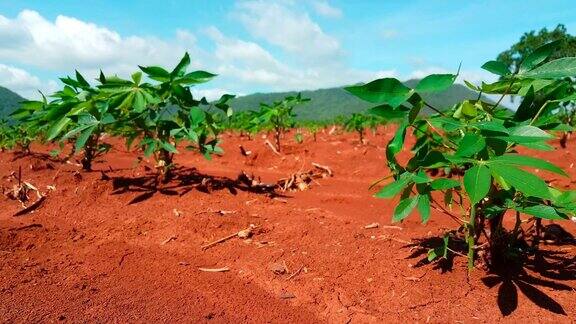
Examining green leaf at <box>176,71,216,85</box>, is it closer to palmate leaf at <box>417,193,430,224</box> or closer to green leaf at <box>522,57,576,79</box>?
palmate leaf at <box>417,193,430,224</box>

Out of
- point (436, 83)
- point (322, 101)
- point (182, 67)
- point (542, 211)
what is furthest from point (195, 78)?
point (322, 101)

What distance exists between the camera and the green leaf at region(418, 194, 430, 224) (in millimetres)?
1526

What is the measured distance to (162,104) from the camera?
2965 mm

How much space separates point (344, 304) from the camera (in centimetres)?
172

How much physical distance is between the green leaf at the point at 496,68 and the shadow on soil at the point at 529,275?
0.83m

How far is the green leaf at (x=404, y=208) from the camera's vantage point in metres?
1.60

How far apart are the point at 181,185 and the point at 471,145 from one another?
2291 millimetres

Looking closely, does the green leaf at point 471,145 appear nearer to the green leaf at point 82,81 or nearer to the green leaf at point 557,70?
the green leaf at point 557,70

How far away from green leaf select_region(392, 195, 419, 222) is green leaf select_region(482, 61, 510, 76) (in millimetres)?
511

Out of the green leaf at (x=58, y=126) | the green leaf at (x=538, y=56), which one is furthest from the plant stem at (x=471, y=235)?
the green leaf at (x=58, y=126)

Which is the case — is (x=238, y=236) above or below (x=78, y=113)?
below

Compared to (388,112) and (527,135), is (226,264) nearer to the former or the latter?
(388,112)

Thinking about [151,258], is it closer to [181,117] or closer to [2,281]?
[2,281]

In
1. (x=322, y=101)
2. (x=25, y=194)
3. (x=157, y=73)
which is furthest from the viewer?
(x=322, y=101)
